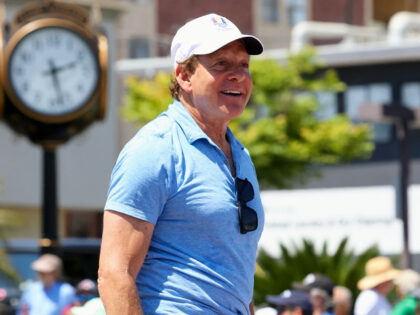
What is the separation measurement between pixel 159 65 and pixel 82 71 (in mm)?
23571

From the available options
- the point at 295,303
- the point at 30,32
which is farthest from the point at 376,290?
the point at 30,32

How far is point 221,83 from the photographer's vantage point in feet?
12.5

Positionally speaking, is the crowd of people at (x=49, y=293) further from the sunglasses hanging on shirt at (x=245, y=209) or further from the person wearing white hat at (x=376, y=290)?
the sunglasses hanging on shirt at (x=245, y=209)

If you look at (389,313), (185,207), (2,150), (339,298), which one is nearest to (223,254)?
(185,207)

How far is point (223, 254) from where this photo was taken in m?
3.73

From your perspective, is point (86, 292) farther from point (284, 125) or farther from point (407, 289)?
point (284, 125)

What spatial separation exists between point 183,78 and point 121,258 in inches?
25.5

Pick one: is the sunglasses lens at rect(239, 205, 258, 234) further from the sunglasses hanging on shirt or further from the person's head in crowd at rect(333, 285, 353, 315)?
the person's head in crowd at rect(333, 285, 353, 315)

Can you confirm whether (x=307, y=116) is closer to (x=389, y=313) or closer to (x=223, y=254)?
(x=389, y=313)

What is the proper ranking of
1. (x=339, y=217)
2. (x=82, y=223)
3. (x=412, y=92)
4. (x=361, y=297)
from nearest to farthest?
1. (x=361, y=297)
2. (x=339, y=217)
3. (x=412, y=92)
4. (x=82, y=223)

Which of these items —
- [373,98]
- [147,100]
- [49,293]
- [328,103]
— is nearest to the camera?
[49,293]

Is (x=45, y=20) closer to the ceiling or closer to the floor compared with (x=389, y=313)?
closer to the ceiling

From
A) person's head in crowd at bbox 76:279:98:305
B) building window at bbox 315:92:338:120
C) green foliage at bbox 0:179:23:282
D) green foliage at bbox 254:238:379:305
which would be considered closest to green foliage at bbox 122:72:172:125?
building window at bbox 315:92:338:120

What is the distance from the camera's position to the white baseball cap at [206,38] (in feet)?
12.4
